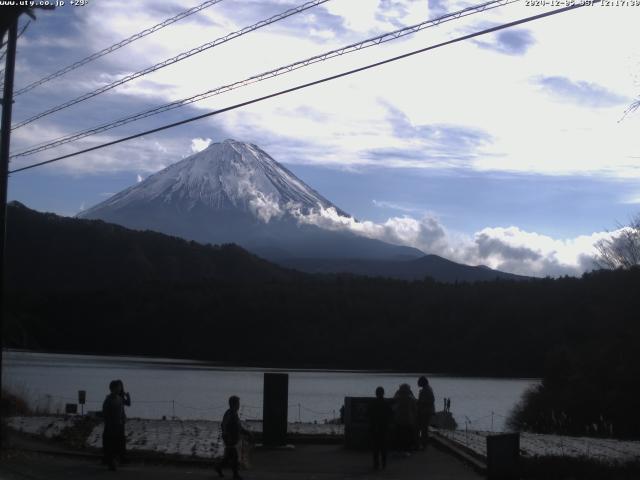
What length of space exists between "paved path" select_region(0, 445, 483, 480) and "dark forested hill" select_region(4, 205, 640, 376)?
62531 millimetres

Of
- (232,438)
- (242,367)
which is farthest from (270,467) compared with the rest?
(242,367)

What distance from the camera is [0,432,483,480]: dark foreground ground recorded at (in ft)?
44.3

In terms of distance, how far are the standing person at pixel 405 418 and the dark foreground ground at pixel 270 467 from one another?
27cm

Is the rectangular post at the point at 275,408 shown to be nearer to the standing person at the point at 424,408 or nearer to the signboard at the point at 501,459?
the standing person at the point at 424,408

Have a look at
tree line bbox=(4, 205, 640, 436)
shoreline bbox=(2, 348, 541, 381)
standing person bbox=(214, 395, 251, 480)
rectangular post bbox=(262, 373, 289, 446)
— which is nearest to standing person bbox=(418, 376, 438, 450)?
rectangular post bbox=(262, 373, 289, 446)

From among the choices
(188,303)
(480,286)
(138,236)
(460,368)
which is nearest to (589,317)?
(460,368)

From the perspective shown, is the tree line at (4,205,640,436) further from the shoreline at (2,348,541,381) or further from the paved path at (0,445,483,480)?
the paved path at (0,445,483,480)

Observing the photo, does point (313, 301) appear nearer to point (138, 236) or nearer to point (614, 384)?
point (138, 236)

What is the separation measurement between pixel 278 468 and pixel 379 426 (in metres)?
1.82

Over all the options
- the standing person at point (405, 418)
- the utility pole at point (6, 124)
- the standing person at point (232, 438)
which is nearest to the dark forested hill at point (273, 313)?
the standing person at point (405, 418)

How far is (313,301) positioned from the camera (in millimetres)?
101375

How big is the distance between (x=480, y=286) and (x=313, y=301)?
1851 cm

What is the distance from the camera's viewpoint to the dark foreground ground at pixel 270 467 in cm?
1350

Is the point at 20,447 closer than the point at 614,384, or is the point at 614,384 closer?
the point at 20,447
